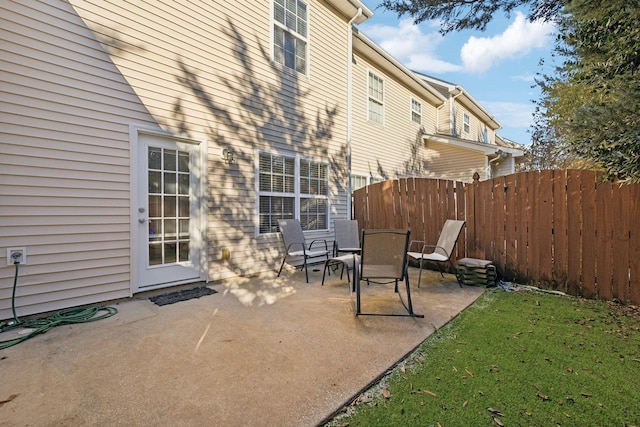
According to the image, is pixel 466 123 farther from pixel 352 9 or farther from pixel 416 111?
pixel 352 9

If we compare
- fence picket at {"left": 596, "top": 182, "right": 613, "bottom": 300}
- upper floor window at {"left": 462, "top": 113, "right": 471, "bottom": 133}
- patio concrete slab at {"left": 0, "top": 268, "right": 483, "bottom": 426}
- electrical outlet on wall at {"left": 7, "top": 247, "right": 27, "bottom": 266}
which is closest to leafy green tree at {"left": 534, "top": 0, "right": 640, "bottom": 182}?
fence picket at {"left": 596, "top": 182, "right": 613, "bottom": 300}

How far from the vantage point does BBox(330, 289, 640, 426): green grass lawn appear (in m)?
1.72

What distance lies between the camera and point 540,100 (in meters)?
10.8

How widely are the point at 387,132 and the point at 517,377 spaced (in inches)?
315

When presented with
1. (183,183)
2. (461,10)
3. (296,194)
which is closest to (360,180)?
(296,194)

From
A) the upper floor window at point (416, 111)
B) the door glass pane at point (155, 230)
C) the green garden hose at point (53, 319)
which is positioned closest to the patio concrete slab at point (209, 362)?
the green garden hose at point (53, 319)

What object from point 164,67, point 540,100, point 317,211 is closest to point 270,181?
point 317,211

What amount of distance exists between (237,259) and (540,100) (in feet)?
38.9

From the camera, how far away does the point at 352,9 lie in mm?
6840

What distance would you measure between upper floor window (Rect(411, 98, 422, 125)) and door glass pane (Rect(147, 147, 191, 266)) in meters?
8.39

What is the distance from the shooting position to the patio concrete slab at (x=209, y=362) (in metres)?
1.77

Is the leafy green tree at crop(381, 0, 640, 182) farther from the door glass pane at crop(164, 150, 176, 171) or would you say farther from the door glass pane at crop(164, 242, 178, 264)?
the door glass pane at crop(164, 242, 178, 264)

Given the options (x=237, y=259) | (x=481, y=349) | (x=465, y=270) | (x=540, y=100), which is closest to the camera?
(x=481, y=349)

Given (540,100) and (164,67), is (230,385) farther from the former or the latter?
(540,100)
